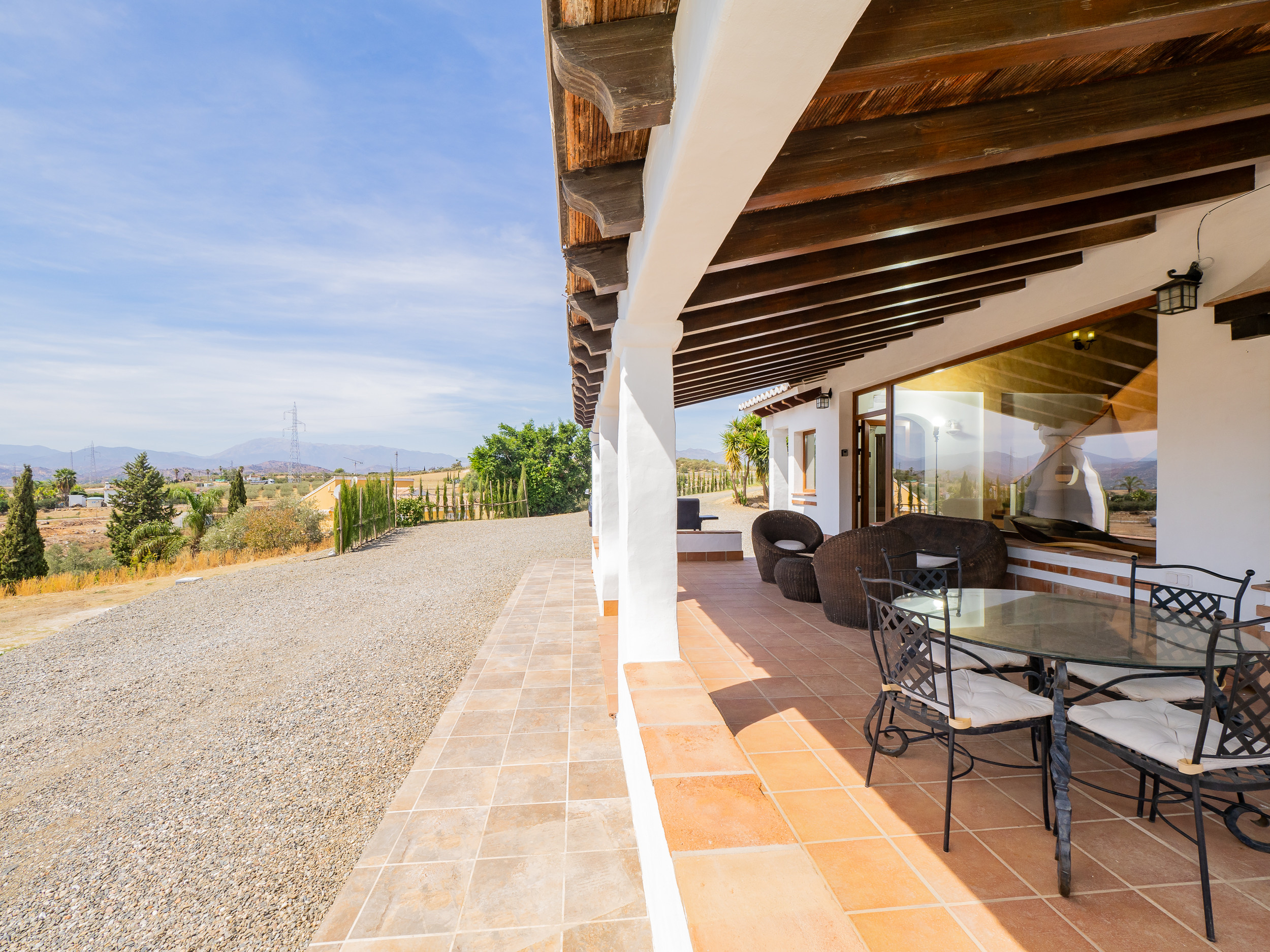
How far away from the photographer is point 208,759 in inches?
138

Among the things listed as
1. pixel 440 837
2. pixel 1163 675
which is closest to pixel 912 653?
pixel 1163 675

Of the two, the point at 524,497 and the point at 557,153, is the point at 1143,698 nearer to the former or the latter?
the point at 557,153

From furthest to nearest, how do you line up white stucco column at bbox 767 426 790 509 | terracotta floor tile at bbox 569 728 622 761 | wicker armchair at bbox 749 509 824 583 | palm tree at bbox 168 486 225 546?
palm tree at bbox 168 486 225 546
white stucco column at bbox 767 426 790 509
wicker armchair at bbox 749 509 824 583
terracotta floor tile at bbox 569 728 622 761

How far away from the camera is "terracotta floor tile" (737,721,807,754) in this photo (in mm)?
2682

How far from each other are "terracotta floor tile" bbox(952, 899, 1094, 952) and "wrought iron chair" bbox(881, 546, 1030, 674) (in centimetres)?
70

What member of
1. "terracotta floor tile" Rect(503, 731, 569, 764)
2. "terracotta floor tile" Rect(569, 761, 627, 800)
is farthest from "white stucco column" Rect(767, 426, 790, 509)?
"terracotta floor tile" Rect(569, 761, 627, 800)

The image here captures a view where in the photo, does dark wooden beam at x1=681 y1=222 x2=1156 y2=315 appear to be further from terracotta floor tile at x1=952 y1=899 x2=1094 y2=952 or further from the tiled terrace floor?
terracotta floor tile at x1=952 y1=899 x2=1094 y2=952

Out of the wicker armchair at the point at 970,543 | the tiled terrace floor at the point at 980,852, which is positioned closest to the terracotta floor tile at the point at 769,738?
the tiled terrace floor at the point at 980,852

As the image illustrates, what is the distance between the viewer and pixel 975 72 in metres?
1.27

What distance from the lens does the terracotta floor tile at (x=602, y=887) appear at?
2.03 metres

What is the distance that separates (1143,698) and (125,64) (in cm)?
3924

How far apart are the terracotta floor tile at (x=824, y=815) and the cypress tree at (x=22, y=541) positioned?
17.8 m

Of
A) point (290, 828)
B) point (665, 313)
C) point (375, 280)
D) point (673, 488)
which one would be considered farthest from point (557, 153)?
point (375, 280)

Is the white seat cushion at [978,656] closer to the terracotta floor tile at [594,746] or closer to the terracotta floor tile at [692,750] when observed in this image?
the terracotta floor tile at [692,750]
